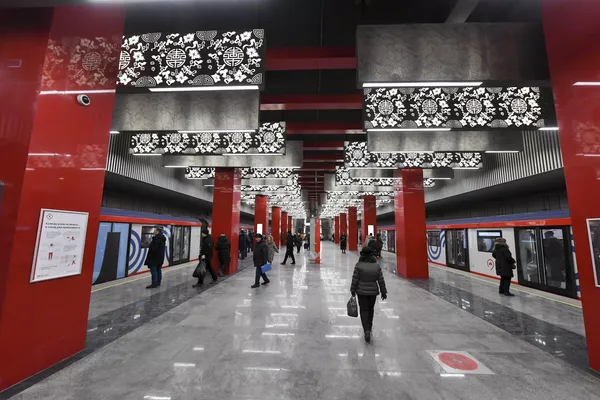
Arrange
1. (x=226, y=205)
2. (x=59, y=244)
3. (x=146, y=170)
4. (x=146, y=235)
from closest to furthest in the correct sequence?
(x=59, y=244), (x=226, y=205), (x=146, y=235), (x=146, y=170)

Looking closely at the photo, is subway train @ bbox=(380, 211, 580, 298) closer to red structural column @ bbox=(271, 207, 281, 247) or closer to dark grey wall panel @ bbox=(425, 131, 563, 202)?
dark grey wall panel @ bbox=(425, 131, 563, 202)

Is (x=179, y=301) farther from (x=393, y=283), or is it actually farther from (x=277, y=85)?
(x=393, y=283)

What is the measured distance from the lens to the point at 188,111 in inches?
224

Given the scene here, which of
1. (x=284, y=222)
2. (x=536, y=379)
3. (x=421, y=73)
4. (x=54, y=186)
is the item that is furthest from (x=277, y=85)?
(x=284, y=222)

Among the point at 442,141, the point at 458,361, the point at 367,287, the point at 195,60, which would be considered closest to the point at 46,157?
the point at 195,60

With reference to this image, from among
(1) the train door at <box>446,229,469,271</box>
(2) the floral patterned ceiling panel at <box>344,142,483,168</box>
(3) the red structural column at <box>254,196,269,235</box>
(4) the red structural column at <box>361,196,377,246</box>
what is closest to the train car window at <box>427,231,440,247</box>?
(1) the train door at <box>446,229,469,271</box>

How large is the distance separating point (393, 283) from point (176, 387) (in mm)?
7661

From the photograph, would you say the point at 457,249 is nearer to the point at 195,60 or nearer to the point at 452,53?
the point at 452,53

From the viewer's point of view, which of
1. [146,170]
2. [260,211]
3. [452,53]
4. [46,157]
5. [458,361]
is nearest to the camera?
[46,157]

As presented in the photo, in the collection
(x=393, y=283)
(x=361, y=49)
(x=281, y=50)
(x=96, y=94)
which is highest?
(x=281, y=50)

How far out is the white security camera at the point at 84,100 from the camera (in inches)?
136

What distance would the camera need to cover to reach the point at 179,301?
6.09 metres

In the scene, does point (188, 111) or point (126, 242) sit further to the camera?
point (126, 242)

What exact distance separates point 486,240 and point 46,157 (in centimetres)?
→ 1305
